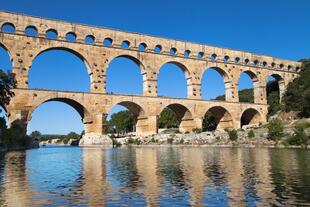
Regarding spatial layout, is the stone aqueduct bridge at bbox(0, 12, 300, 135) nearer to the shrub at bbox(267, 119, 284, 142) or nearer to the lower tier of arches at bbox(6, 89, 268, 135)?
the lower tier of arches at bbox(6, 89, 268, 135)

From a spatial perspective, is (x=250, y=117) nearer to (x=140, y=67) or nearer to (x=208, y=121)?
(x=208, y=121)

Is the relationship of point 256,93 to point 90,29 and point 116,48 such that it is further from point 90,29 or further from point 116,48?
point 90,29

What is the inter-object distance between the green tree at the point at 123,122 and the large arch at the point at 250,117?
124 feet

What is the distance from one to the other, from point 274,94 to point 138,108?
1134 inches

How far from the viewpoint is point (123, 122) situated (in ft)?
313

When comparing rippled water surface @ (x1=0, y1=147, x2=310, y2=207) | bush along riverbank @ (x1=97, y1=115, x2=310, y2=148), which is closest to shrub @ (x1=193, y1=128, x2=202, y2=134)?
bush along riverbank @ (x1=97, y1=115, x2=310, y2=148)

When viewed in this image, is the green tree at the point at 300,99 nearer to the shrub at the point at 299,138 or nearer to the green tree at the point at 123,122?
the shrub at the point at 299,138

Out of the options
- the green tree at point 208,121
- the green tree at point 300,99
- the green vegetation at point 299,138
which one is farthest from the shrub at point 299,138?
the green tree at point 208,121

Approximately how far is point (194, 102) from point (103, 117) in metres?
13.0

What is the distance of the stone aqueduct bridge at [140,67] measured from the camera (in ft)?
127

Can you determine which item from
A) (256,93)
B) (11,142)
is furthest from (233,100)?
(11,142)

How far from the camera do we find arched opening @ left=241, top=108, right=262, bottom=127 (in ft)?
185

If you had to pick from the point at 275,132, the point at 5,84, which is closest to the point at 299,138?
the point at 275,132

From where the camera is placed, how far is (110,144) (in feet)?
138
